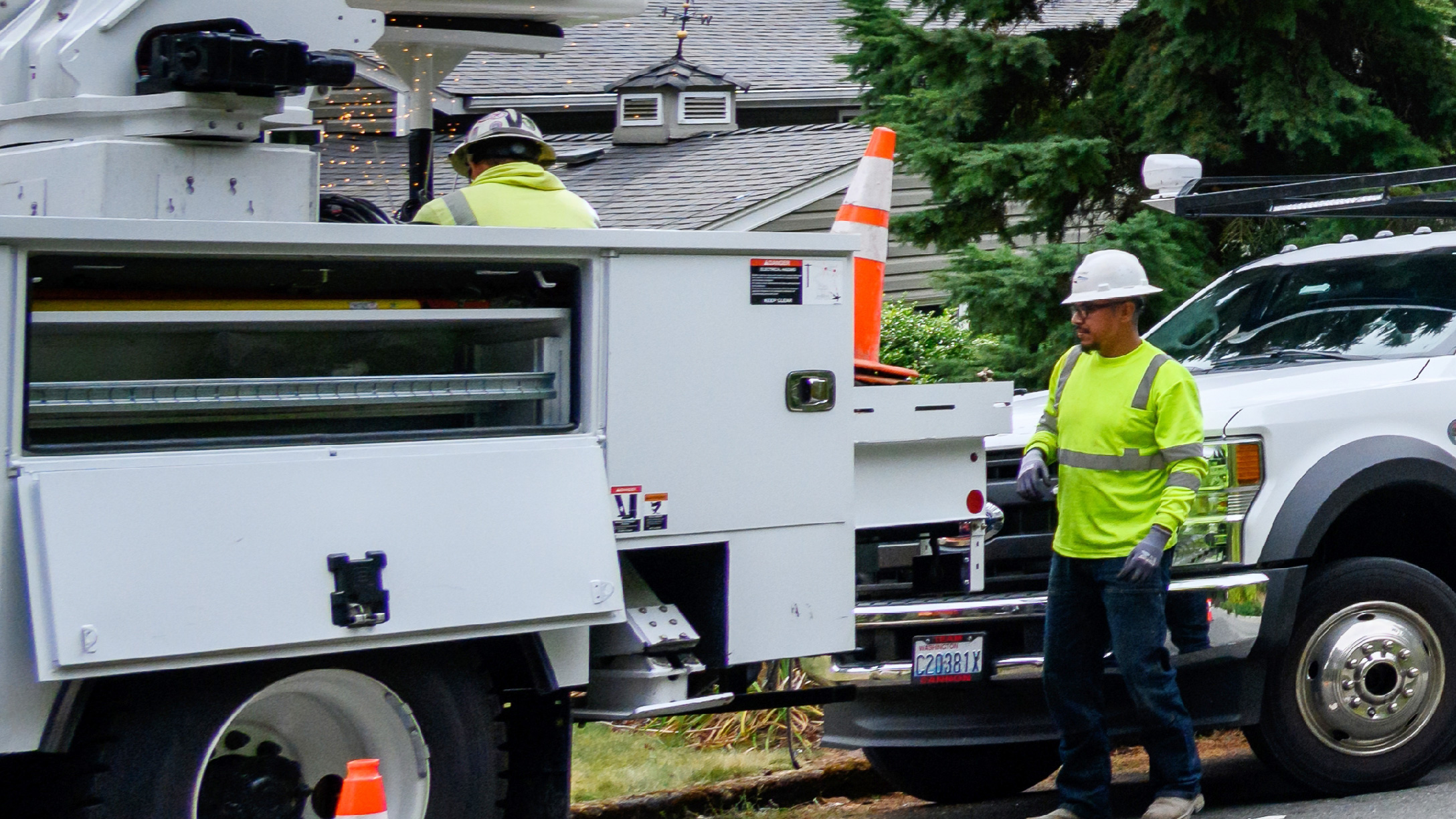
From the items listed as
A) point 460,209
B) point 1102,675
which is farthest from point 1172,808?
point 460,209

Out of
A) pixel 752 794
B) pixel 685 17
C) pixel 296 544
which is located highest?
pixel 685 17

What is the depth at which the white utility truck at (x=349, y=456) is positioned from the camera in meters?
3.84

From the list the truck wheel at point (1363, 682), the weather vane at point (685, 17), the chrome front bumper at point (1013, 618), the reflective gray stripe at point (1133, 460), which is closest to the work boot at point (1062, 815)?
the chrome front bumper at point (1013, 618)

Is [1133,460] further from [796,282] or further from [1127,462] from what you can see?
[796,282]

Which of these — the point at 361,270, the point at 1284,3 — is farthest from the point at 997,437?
the point at 1284,3

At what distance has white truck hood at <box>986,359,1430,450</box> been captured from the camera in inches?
232

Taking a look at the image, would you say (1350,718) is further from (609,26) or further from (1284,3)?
(609,26)

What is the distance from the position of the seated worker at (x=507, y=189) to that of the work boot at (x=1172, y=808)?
8.48ft

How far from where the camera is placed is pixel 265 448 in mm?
4055

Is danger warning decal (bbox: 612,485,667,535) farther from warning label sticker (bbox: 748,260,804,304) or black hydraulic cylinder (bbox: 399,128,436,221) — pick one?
black hydraulic cylinder (bbox: 399,128,436,221)

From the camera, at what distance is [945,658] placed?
217 inches

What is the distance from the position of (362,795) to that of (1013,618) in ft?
8.86

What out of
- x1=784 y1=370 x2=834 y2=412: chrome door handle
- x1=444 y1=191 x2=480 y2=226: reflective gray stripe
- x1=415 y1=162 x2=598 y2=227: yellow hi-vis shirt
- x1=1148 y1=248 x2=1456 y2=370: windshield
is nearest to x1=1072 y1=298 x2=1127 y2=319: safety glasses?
x1=784 y1=370 x2=834 y2=412: chrome door handle

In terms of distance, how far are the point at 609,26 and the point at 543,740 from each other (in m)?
16.7
